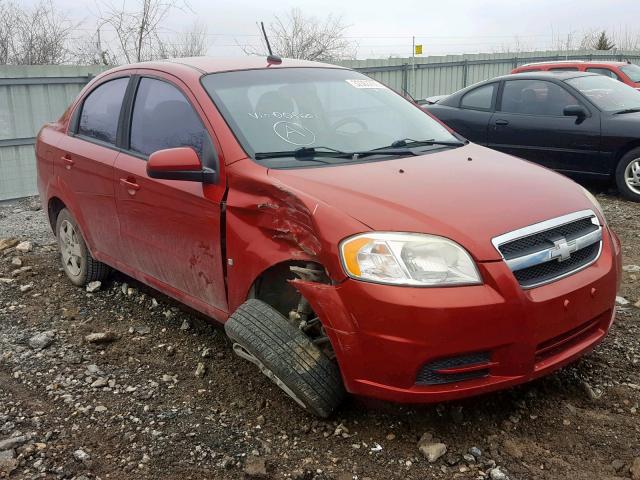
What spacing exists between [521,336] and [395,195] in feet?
2.56

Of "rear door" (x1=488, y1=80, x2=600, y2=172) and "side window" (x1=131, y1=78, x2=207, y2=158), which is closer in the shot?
"side window" (x1=131, y1=78, x2=207, y2=158)

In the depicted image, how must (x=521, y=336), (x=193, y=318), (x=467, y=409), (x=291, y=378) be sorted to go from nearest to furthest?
(x=521, y=336), (x=291, y=378), (x=467, y=409), (x=193, y=318)

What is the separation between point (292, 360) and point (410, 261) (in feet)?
2.27

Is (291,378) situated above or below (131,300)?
above

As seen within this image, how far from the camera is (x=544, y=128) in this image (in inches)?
309

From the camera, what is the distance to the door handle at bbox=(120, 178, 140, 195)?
380 centimetres

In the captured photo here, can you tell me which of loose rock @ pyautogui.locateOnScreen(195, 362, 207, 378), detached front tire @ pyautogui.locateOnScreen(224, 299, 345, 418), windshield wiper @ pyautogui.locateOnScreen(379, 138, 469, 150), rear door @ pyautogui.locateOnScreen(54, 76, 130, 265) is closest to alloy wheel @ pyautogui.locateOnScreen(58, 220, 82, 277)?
rear door @ pyautogui.locateOnScreen(54, 76, 130, 265)

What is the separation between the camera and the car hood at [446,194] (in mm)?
2631

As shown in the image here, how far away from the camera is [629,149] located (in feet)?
24.0

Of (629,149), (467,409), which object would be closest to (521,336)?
(467,409)

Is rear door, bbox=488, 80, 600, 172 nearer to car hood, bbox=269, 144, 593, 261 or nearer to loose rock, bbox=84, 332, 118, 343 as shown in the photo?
car hood, bbox=269, 144, 593, 261

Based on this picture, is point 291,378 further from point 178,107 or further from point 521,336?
point 178,107

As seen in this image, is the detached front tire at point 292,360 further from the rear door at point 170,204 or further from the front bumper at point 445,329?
the rear door at point 170,204

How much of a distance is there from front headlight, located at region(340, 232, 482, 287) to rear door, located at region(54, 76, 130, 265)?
6.88 ft
